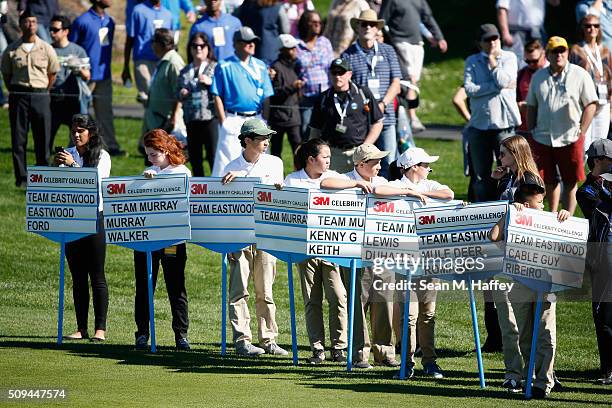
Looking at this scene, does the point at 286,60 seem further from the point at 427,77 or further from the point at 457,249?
the point at 427,77

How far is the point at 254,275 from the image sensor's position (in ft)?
47.6

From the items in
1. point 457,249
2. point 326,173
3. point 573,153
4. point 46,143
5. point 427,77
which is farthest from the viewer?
point 427,77

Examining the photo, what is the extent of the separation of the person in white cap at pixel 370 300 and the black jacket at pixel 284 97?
7.35 m

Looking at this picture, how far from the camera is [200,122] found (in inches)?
822

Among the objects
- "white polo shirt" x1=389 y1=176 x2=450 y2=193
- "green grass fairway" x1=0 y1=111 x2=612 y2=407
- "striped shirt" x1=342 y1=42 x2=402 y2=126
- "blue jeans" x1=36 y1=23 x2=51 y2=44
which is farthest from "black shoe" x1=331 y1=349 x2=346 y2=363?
"blue jeans" x1=36 y1=23 x2=51 y2=44

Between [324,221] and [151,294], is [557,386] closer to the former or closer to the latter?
[324,221]

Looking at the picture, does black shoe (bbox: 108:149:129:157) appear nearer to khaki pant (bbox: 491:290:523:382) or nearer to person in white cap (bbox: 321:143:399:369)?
person in white cap (bbox: 321:143:399:369)

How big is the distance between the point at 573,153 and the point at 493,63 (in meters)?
1.61

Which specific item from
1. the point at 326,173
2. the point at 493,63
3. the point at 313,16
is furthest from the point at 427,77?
the point at 326,173

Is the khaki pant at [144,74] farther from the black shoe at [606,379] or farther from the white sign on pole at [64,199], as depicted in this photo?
the black shoe at [606,379]

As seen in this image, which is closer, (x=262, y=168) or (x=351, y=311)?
(x=351, y=311)

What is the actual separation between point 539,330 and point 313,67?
384 inches

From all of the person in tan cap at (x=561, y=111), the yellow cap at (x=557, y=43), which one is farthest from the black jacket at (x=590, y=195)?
the person in tan cap at (x=561, y=111)

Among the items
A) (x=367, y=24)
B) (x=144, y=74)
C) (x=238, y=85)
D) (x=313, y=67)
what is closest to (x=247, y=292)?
(x=238, y=85)
